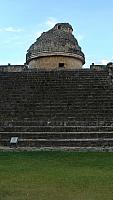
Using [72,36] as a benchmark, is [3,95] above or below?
below

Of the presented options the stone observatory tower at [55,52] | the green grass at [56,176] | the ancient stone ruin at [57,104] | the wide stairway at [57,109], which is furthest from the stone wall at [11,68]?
the green grass at [56,176]

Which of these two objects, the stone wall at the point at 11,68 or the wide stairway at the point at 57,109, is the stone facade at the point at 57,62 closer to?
the stone wall at the point at 11,68

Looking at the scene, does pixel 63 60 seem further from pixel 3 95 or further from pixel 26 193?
pixel 26 193

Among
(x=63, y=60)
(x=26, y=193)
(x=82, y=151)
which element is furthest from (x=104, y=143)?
(x=63, y=60)

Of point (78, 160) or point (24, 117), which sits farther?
point (24, 117)

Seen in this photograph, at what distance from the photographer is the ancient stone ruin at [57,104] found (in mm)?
13656

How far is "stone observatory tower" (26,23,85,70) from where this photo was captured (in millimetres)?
23281

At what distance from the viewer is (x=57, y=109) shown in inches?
619

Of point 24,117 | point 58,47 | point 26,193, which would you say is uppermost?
point 58,47

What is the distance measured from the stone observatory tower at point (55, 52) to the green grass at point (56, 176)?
40.4 ft

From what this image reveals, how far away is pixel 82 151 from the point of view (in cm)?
1238

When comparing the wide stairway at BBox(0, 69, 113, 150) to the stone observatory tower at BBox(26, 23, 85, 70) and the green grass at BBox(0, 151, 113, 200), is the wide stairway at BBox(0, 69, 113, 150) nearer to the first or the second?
the green grass at BBox(0, 151, 113, 200)

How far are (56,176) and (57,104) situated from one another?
27.1ft

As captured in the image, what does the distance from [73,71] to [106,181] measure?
1275 centimetres
